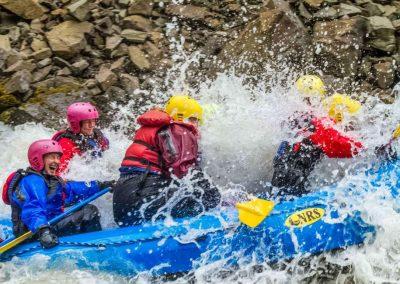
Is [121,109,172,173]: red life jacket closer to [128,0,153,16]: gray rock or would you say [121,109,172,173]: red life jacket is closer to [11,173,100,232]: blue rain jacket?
[11,173,100,232]: blue rain jacket

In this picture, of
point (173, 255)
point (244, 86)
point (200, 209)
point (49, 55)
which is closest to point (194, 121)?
point (200, 209)

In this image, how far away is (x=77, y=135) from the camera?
683 cm

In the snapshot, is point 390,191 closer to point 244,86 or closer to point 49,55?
point 244,86

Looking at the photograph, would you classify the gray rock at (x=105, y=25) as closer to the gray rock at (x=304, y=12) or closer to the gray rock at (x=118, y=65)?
the gray rock at (x=118, y=65)

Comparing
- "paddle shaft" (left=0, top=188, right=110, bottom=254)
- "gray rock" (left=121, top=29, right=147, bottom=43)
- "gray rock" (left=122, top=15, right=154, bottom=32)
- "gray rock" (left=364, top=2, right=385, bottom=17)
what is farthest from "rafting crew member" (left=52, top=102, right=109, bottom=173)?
"gray rock" (left=364, top=2, right=385, bottom=17)

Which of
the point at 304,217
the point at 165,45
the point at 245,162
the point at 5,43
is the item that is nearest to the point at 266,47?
the point at 165,45

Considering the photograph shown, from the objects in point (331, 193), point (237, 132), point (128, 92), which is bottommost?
point (128, 92)

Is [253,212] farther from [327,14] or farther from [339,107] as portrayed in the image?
[327,14]

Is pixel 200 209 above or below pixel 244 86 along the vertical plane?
above

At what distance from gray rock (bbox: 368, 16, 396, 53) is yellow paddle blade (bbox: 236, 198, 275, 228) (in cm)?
599

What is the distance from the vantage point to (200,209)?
583cm

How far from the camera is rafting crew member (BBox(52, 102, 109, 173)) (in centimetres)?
668

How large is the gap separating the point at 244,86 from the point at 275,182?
3.68m

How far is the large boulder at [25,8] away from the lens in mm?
9977
